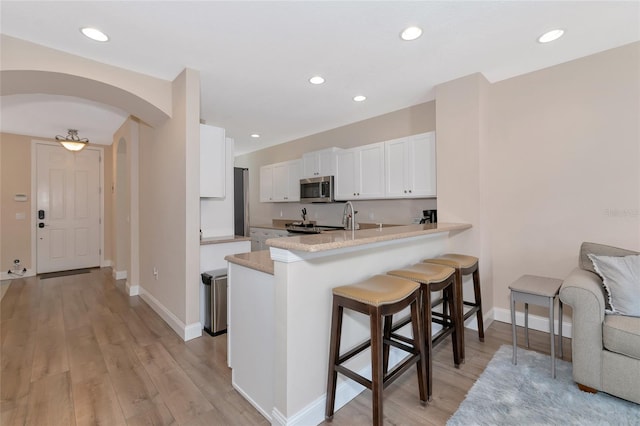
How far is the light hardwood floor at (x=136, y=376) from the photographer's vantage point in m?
1.76

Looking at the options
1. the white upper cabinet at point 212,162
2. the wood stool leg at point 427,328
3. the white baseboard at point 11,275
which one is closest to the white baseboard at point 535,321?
the wood stool leg at point 427,328

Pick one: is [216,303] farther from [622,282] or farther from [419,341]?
[622,282]

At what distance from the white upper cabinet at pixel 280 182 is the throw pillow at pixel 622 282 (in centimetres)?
417

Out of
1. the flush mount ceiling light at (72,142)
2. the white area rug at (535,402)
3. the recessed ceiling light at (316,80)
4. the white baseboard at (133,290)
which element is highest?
the recessed ceiling light at (316,80)

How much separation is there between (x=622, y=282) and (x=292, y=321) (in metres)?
2.27

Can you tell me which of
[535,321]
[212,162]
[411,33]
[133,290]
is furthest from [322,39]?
[133,290]

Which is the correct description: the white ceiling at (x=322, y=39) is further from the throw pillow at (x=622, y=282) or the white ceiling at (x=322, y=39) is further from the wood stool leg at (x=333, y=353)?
the wood stool leg at (x=333, y=353)

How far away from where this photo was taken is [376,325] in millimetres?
1502

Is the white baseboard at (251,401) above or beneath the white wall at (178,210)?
beneath

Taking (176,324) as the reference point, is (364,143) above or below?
above

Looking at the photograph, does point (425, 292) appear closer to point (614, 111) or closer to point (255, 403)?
point (255, 403)

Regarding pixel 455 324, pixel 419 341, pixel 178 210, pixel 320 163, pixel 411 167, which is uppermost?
Result: pixel 320 163

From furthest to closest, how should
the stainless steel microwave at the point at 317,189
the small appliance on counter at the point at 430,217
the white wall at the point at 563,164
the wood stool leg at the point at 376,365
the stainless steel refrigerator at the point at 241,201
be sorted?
the stainless steel refrigerator at the point at 241,201
the stainless steel microwave at the point at 317,189
the small appliance on counter at the point at 430,217
the white wall at the point at 563,164
the wood stool leg at the point at 376,365

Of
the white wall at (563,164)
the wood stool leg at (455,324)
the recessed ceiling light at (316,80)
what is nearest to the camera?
the wood stool leg at (455,324)
